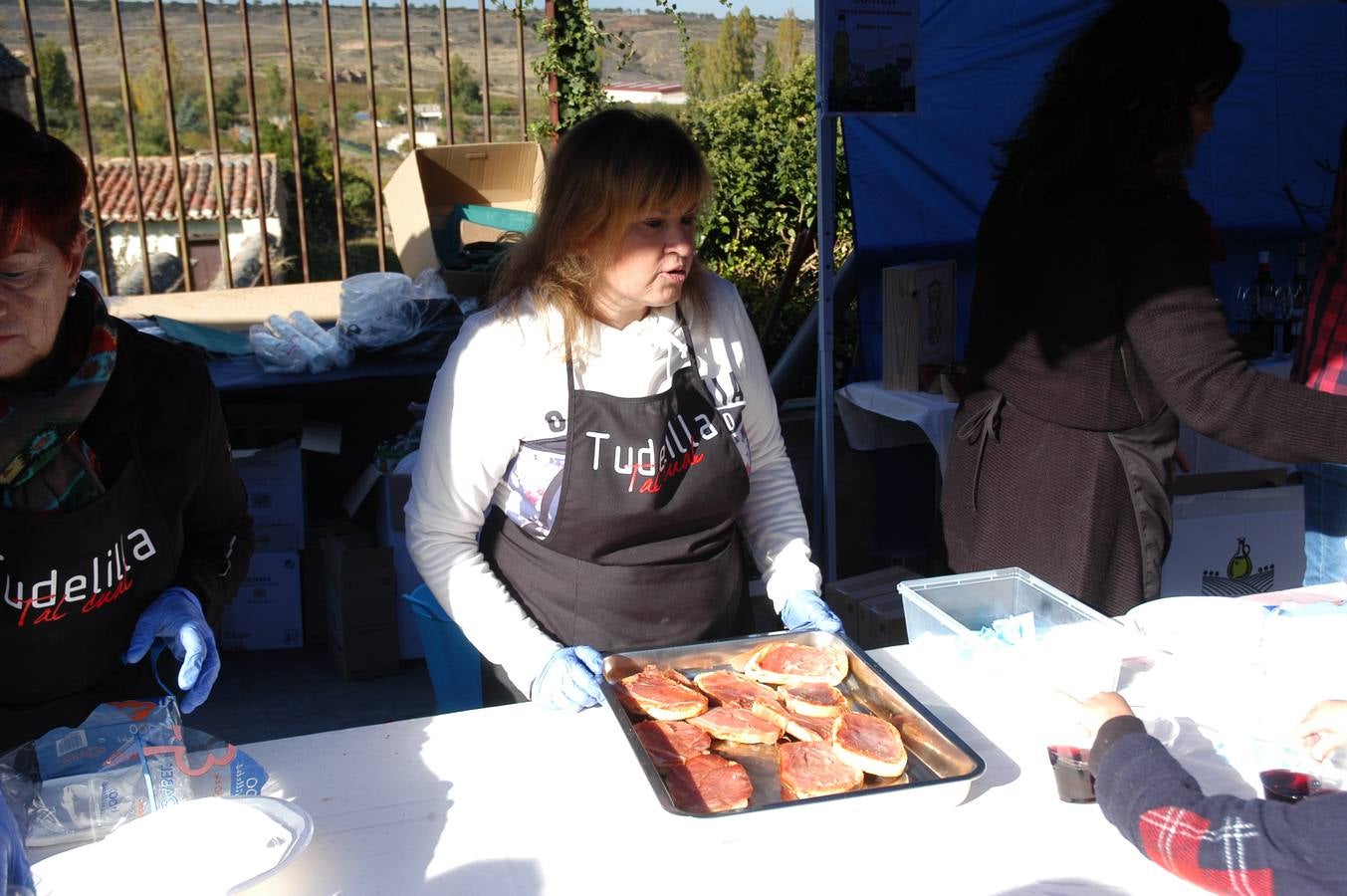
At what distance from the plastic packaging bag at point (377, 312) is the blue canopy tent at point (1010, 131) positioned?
1752mm

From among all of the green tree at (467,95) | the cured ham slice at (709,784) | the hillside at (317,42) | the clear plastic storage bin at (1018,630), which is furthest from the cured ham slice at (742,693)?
the green tree at (467,95)

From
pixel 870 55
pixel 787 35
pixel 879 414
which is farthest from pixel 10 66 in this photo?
pixel 787 35

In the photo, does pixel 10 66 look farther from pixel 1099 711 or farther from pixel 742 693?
pixel 1099 711

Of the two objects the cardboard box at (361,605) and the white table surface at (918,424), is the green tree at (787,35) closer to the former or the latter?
the white table surface at (918,424)

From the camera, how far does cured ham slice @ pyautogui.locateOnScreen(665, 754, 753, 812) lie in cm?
142

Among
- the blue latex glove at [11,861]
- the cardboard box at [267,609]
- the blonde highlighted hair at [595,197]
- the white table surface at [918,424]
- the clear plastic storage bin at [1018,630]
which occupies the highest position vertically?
the blonde highlighted hair at [595,197]

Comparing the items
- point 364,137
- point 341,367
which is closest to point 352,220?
point 364,137

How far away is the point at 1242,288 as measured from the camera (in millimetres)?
4488

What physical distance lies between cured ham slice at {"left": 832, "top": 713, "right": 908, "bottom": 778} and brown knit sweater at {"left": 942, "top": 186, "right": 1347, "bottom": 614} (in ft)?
3.46

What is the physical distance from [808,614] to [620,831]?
709 millimetres

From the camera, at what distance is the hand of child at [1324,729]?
1445 millimetres

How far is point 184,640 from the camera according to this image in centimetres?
176

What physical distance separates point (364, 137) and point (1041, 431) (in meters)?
37.7

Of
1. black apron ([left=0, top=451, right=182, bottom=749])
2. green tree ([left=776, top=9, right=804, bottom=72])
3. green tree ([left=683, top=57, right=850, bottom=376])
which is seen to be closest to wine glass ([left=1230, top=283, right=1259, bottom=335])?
green tree ([left=683, top=57, right=850, bottom=376])
